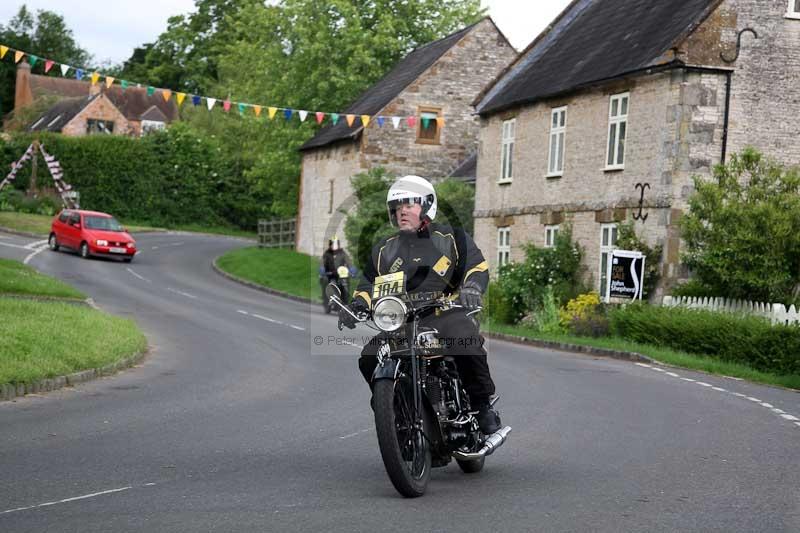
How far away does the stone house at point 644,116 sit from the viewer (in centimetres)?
2633

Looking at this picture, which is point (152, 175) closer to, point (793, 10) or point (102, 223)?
point (102, 223)

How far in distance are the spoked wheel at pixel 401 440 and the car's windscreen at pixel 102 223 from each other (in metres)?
39.1

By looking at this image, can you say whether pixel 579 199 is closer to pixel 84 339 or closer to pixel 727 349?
pixel 727 349

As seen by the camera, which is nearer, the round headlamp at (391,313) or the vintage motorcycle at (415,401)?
the vintage motorcycle at (415,401)

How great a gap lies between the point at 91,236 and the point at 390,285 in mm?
38079

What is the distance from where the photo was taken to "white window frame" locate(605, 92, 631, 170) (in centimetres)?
2834

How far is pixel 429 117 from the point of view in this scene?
47.0 metres

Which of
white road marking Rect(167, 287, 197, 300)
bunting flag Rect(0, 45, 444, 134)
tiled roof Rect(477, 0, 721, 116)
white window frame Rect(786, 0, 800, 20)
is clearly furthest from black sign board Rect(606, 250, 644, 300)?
white road marking Rect(167, 287, 197, 300)

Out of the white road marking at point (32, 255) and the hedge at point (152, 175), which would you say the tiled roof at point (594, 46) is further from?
the hedge at point (152, 175)

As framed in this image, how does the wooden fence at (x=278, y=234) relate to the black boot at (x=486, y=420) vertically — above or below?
below

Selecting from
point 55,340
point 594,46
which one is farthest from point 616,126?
point 55,340

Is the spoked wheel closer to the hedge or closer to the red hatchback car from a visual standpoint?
the red hatchback car

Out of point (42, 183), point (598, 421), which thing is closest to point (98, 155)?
point (42, 183)

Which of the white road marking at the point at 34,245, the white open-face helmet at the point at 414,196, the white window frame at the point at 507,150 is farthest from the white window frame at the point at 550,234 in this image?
the white open-face helmet at the point at 414,196
